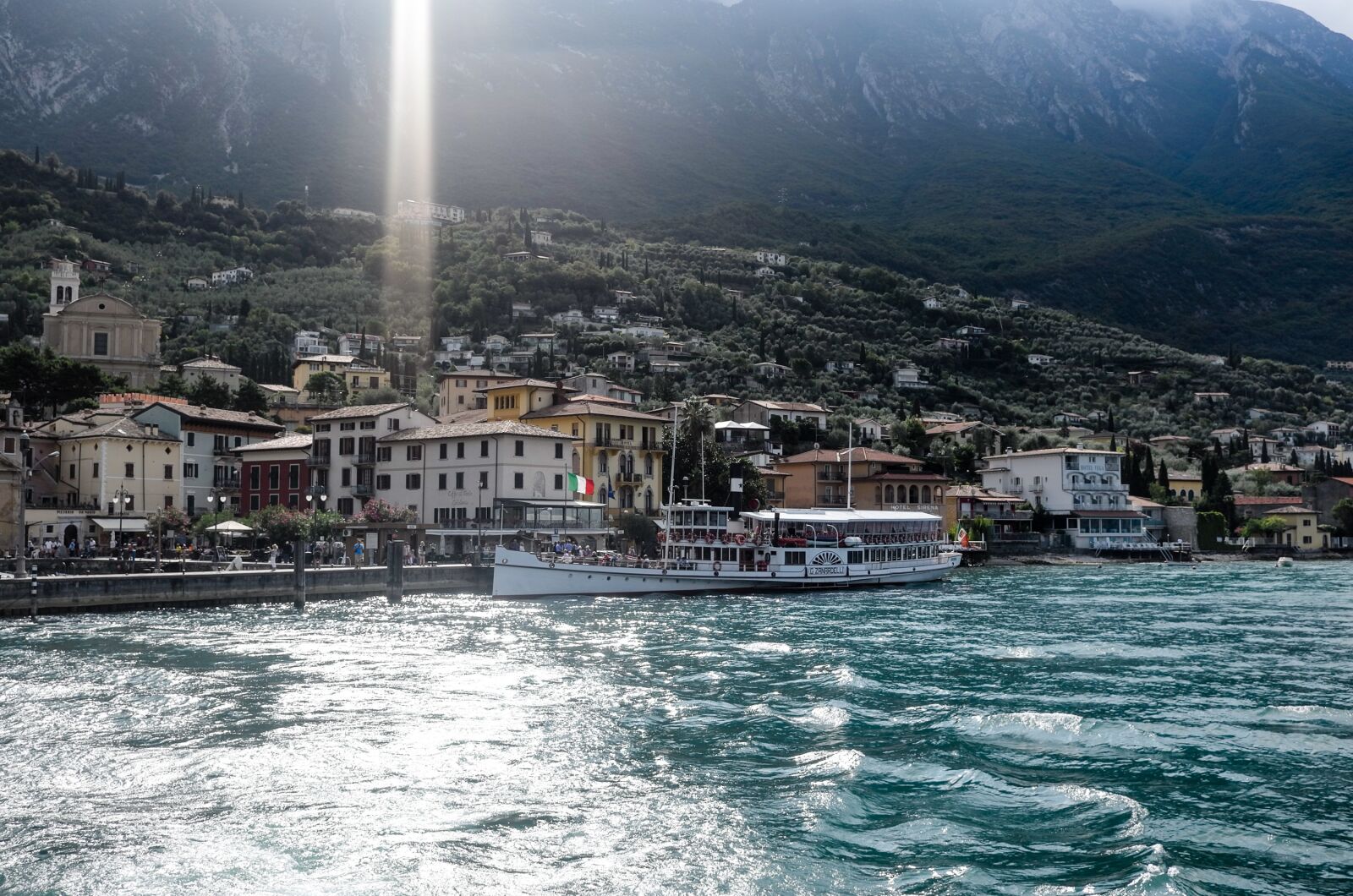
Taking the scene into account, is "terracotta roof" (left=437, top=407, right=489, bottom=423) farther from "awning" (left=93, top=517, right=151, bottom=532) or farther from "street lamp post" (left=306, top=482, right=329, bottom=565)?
"awning" (left=93, top=517, right=151, bottom=532)

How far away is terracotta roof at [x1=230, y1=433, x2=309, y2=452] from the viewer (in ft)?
249

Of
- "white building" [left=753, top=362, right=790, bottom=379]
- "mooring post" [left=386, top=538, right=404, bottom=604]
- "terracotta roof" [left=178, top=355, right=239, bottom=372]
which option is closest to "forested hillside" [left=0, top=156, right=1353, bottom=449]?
"white building" [left=753, top=362, right=790, bottom=379]

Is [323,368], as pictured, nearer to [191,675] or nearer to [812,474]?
[812,474]

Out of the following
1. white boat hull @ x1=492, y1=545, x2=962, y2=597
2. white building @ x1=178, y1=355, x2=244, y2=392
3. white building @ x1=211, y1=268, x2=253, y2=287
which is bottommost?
white boat hull @ x1=492, y1=545, x2=962, y2=597

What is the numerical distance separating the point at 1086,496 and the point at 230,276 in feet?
390

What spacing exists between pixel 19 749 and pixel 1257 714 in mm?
22433

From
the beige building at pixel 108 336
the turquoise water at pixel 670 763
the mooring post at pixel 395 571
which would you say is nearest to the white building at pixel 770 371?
the beige building at pixel 108 336

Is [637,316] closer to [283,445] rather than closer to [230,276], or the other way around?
[230,276]

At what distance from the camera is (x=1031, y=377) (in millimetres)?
163000

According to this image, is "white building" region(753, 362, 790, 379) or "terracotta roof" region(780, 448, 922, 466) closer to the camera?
"terracotta roof" region(780, 448, 922, 466)

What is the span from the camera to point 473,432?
222ft

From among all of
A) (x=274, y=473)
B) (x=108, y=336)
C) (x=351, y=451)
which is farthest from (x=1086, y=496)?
(x=108, y=336)

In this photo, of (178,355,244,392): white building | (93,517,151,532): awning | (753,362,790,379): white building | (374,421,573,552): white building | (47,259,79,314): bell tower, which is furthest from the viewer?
(753,362,790,379): white building

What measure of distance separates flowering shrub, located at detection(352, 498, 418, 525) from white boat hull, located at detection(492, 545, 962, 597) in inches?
518
